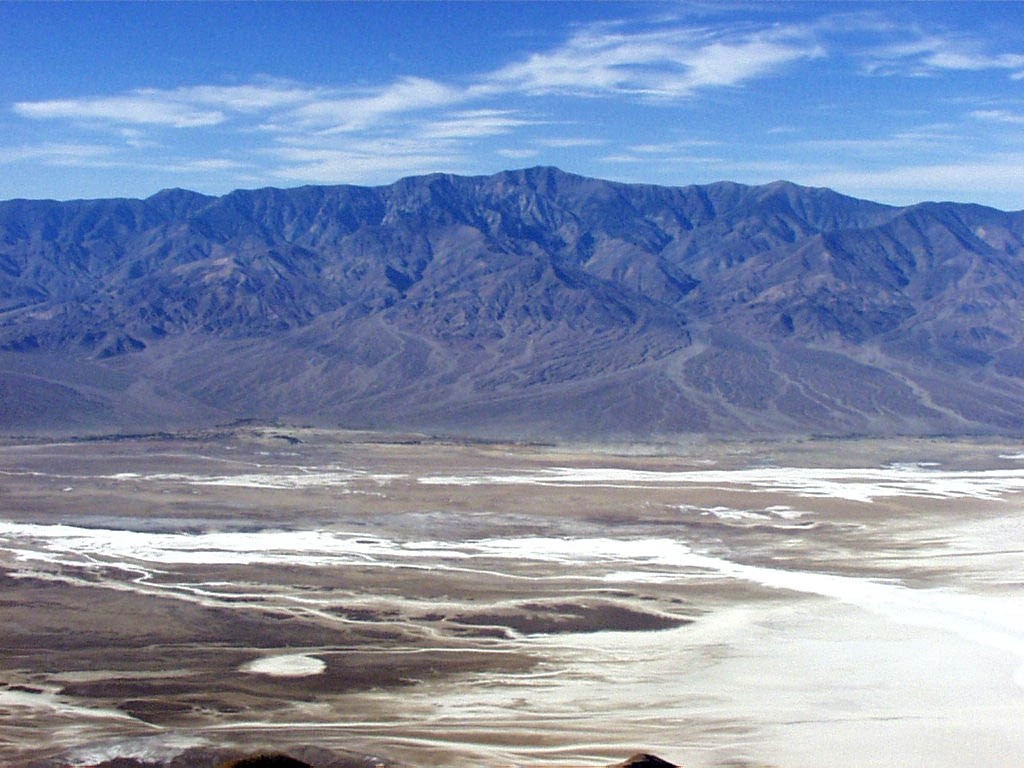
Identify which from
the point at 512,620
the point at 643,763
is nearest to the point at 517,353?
the point at 512,620

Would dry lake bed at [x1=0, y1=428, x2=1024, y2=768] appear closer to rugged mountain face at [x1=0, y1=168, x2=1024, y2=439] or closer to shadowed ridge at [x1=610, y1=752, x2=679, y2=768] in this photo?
shadowed ridge at [x1=610, y1=752, x2=679, y2=768]

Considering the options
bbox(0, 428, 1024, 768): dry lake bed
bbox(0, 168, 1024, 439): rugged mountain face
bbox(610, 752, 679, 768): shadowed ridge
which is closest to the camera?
bbox(610, 752, 679, 768): shadowed ridge

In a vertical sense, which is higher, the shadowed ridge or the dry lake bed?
the shadowed ridge

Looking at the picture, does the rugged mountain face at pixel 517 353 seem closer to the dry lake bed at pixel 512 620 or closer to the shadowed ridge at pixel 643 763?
the dry lake bed at pixel 512 620

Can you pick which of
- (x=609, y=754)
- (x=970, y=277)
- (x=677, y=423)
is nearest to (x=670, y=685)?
(x=609, y=754)

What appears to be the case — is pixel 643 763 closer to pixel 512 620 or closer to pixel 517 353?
pixel 512 620

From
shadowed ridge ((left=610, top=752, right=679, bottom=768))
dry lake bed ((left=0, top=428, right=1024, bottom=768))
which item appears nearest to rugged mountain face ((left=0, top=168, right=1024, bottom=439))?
dry lake bed ((left=0, top=428, right=1024, bottom=768))

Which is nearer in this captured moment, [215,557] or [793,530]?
[215,557]

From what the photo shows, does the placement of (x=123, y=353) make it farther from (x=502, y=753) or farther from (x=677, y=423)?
(x=502, y=753)
